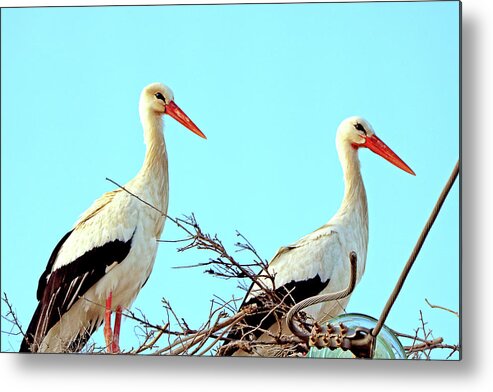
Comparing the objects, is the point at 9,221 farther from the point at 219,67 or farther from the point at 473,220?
the point at 473,220

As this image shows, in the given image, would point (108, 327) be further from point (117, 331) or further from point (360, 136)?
point (360, 136)

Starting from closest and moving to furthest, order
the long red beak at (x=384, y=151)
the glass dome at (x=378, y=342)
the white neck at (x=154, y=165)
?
the glass dome at (x=378, y=342), the long red beak at (x=384, y=151), the white neck at (x=154, y=165)

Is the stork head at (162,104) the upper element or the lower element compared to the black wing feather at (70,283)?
upper

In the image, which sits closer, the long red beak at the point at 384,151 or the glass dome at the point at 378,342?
the glass dome at the point at 378,342

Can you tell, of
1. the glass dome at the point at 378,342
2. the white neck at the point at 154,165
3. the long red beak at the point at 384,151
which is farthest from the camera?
the white neck at the point at 154,165

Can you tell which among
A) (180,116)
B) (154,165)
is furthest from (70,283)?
(180,116)

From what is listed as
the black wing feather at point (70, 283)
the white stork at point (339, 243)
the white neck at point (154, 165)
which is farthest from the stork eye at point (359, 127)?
the black wing feather at point (70, 283)

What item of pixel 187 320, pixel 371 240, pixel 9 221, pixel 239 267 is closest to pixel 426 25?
pixel 371 240

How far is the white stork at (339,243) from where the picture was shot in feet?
9.04

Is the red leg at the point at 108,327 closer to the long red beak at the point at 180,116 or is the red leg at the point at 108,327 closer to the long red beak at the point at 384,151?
the long red beak at the point at 180,116

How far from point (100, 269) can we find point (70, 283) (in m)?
0.09

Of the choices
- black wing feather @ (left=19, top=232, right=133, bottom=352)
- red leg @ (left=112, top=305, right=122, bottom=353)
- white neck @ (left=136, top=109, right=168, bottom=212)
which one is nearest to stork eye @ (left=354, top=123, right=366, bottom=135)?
white neck @ (left=136, top=109, right=168, bottom=212)

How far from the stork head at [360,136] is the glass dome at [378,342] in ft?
1.37

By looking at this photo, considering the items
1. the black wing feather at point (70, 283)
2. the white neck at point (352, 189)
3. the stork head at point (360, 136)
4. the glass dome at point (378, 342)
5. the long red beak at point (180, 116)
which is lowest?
the glass dome at point (378, 342)
